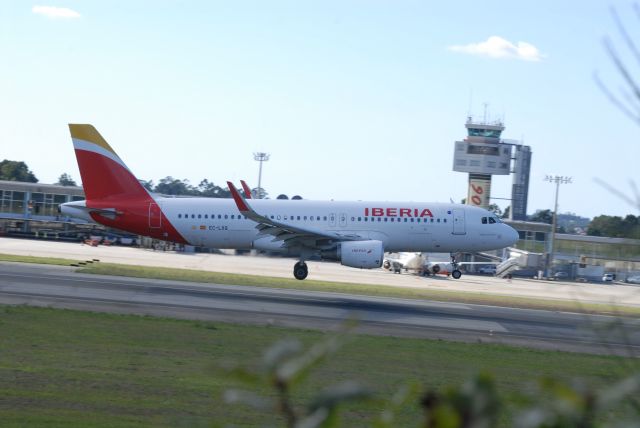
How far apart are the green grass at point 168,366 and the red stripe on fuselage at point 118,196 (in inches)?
574

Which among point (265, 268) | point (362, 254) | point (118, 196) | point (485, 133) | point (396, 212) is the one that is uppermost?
point (485, 133)

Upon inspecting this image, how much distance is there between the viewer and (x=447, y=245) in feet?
121

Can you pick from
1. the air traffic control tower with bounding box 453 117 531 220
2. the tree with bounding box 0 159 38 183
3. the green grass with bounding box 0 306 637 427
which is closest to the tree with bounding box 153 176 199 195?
the tree with bounding box 0 159 38 183

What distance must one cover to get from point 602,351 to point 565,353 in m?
1.54

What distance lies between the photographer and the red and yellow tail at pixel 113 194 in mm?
36500

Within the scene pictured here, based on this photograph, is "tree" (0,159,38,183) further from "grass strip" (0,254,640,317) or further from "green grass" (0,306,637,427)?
"green grass" (0,306,637,427)

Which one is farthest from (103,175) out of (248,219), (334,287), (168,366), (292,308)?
(168,366)

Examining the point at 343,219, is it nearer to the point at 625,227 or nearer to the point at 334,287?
the point at 334,287

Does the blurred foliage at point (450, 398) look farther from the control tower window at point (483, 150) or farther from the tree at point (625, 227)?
Result: the control tower window at point (483, 150)

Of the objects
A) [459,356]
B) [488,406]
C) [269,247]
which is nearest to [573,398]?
[488,406]

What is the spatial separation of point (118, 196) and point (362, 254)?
11112 mm

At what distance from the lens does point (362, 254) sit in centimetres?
3300

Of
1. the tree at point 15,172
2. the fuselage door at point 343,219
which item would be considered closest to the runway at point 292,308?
the fuselage door at point 343,219

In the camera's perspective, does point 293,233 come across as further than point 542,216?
No
